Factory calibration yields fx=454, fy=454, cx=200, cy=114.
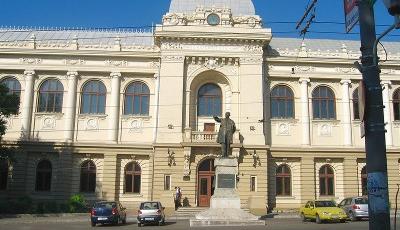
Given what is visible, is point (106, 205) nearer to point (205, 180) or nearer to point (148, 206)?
point (148, 206)

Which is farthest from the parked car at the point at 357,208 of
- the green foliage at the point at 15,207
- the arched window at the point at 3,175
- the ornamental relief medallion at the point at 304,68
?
the arched window at the point at 3,175

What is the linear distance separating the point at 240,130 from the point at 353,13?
29372mm

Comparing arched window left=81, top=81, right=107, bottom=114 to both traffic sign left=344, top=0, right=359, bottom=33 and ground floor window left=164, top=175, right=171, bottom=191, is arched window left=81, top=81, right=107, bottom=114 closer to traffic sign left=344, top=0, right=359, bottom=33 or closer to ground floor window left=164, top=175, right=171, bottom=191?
ground floor window left=164, top=175, right=171, bottom=191

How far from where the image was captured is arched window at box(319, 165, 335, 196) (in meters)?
38.1

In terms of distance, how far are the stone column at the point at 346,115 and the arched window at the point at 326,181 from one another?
272cm

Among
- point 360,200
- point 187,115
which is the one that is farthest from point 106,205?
point 360,200

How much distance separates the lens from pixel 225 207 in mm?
23312

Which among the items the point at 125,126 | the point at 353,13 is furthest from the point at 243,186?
the point at 353,13

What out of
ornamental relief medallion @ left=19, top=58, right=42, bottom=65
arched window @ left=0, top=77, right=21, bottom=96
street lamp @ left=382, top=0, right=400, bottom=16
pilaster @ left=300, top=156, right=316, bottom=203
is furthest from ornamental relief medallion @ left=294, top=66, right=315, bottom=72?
street lamp @ left=382, top=0, right=400, bottom=16

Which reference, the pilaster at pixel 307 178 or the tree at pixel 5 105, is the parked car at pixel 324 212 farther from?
the tree at pixel 5 105

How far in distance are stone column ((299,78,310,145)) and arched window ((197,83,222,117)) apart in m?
7.07

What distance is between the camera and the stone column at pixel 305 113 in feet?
126

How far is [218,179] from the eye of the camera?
78.3 feet

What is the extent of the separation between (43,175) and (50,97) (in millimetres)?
6591
